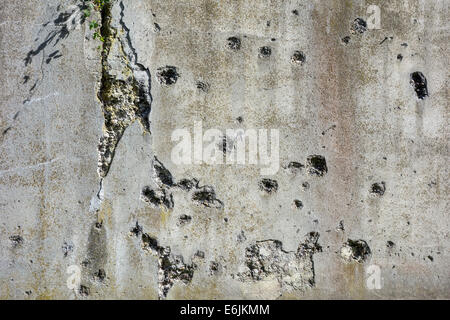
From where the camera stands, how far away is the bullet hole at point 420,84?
2.89 meters

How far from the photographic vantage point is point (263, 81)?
2.91 metres

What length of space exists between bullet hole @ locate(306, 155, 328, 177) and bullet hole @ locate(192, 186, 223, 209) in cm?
87

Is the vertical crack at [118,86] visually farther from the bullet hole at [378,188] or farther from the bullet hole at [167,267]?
the bullet hole at [378,188]

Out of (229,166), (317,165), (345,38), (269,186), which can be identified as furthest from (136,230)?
(345,38)

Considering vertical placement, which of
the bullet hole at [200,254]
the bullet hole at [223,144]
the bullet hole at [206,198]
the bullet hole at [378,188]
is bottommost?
the bullet hole at [200,254]

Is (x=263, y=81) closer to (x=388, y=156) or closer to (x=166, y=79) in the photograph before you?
(x=166, y=79)

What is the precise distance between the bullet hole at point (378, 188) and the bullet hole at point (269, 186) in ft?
2.82

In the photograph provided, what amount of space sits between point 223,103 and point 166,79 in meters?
0.55

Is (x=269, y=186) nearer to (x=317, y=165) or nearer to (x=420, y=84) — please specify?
(x=317, y=165)

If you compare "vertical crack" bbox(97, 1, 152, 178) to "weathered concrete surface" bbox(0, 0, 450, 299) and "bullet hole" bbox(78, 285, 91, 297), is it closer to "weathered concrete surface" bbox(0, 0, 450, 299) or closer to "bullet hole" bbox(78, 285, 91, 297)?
"weathered concrete surface" bbox(0, 0, 450, 299)

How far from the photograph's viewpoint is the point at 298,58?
2887 millimetres

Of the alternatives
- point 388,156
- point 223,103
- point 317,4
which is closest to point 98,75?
point 223,103

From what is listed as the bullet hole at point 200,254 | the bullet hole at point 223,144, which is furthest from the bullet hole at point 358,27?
the bullet hole at point 200,254

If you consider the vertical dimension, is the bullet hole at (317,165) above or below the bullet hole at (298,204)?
above
